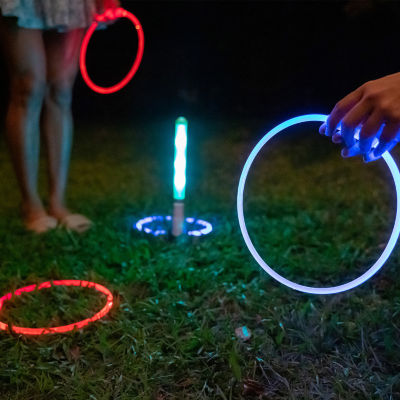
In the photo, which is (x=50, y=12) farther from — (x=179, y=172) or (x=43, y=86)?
(x=179, y=172)

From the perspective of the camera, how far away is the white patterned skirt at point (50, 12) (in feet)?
9.21

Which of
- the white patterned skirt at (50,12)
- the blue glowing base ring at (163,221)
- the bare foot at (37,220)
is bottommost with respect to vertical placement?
the blue glowing base ring at (163,221)

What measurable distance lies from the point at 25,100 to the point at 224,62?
17.2 ft

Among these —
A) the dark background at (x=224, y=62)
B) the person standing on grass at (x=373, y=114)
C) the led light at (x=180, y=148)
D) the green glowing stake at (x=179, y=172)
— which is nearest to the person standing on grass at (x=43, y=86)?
the green glowing stake at (x=179, y=172)

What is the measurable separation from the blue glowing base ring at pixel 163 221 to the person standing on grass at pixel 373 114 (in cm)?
186

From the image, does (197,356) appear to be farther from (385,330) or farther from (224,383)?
(385,330)

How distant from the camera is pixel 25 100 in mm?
3143

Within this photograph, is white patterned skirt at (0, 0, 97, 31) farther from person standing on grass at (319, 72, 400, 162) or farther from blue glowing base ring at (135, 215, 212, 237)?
person standing on grass at (319, 72, 400, 162)

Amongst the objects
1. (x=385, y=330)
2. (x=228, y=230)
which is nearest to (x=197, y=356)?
(x=385, y=330)

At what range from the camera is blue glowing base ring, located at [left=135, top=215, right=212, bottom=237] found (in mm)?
3324

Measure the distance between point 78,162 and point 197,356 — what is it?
3.49 metres

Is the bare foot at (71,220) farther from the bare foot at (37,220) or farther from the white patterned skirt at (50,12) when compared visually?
the white patterned skirt at (50,12)

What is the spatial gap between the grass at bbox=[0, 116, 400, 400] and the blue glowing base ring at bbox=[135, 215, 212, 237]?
6 centimetres

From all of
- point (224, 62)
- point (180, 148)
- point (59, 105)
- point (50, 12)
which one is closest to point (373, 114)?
point (180, 148)
